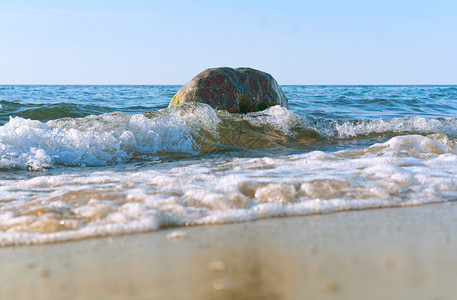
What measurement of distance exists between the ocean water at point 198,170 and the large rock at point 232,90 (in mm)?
347

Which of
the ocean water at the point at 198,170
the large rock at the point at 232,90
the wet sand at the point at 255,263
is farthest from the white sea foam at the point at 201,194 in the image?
the large rock at the point at 232,90

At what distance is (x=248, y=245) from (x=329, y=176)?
139 centimetres

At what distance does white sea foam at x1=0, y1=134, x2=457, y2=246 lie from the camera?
2209mm

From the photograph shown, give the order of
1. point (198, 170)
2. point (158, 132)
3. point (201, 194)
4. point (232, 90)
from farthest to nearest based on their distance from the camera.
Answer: point (232, 90) → point (158, 132) → point (198, 170) → point (201, 194)

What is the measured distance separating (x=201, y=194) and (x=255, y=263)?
1.03 meters

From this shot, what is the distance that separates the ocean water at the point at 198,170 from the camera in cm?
232

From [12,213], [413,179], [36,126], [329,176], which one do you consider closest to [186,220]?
[12,213]

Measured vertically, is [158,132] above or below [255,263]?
above

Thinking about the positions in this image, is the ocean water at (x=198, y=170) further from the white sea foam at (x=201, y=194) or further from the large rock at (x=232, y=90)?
the large rock at (x=232, y=90)

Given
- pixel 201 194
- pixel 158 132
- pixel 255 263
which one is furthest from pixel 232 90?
pixel 255 263

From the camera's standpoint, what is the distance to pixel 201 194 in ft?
8.64

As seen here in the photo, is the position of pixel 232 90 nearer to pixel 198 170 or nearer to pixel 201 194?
pixel 198 170

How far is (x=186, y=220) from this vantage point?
7.34 feet

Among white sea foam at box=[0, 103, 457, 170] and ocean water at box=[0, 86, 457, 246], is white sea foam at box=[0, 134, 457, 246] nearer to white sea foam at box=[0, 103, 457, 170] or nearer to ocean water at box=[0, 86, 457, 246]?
ocean water at box=[0, 86, 457, 246]
